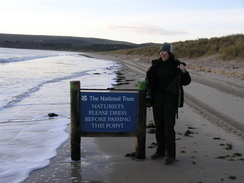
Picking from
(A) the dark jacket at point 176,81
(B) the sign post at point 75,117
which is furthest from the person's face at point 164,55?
(B) the sign post at point 75,117

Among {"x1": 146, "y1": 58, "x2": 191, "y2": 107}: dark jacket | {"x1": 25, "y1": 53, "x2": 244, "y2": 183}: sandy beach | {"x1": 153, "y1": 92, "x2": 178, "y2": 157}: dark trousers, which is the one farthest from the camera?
{"x1": 153, "y1": 92, "x2": 178, "y2": 157}: dark trousers

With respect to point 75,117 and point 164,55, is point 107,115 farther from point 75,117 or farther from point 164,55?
point 164,55

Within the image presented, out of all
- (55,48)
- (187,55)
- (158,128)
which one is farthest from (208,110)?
(55,48)

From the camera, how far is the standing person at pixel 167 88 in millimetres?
5109

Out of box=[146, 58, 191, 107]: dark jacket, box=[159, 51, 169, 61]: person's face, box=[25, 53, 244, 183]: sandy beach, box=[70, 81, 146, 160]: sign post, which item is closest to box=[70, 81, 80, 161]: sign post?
box=[70, 81, 146, 160]: sign post

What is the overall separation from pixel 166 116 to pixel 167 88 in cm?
44

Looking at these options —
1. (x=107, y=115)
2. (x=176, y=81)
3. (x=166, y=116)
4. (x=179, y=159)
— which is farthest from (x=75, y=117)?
(x=179, y=159)

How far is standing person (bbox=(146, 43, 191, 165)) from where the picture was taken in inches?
201

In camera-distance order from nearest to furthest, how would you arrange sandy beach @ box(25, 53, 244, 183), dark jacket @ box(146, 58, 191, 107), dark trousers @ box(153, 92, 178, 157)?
sandy beach @ box(25, 53, 244, 183) < dark jacket @ box(146, 58, 191, 107) < dark trousers @ box(153, 92, 178, 157)

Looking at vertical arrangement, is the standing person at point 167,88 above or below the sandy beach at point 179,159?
above

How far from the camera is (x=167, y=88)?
5.12 meters

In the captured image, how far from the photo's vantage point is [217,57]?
2919 cm

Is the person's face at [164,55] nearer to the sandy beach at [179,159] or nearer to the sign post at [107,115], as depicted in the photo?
the sign post at [107,115]

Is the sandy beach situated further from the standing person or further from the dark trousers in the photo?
the standing person
